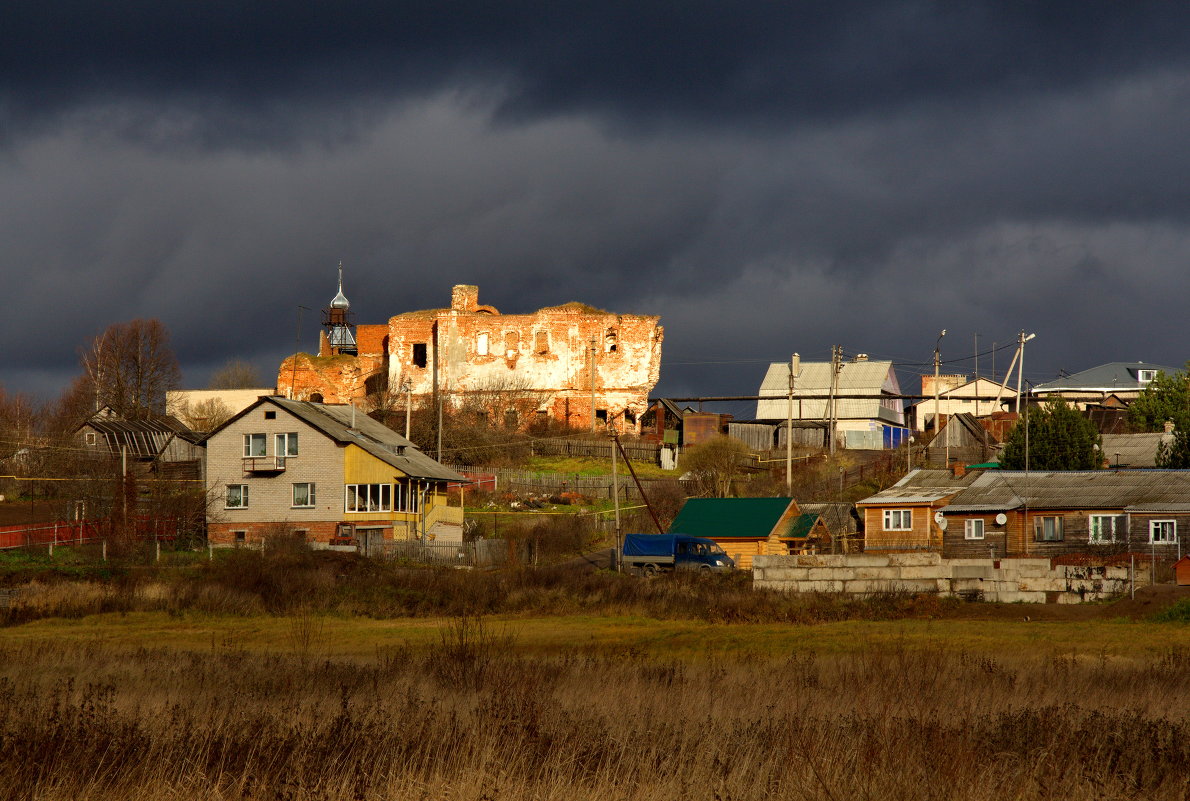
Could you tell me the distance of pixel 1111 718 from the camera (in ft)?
40.5

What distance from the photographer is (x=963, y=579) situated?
29.6 meters

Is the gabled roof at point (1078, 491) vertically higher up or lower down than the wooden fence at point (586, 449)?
lower down

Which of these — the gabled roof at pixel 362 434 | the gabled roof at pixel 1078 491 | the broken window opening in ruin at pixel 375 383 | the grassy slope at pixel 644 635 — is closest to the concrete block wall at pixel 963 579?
the grassy slope at pixel 644 635

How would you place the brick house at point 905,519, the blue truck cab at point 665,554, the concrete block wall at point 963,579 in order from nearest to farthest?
1. the concrete block wall at point 963,579
2. the blue truck cab at point 665,554
3. the brick house at point 905,519

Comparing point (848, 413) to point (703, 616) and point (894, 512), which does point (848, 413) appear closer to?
point (894, 512)

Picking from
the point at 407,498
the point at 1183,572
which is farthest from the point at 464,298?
the point at 1183,572

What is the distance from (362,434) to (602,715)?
127 feet

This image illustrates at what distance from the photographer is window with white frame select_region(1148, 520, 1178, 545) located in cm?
3812

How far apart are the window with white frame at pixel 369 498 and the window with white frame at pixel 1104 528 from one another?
79.3 ft

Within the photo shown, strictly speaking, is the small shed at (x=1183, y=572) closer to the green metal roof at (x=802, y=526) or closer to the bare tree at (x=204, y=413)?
the green metal roof at (x=802, y=526)

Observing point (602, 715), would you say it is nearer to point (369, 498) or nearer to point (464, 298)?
point (369, 498)

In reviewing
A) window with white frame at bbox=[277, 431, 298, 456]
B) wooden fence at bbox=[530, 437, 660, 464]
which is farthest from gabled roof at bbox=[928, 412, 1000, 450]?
window with white frame at bbox=[277, 431, 298, 456]

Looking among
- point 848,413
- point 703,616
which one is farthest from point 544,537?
point 848,413

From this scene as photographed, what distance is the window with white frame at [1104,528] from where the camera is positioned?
39.4 metres
